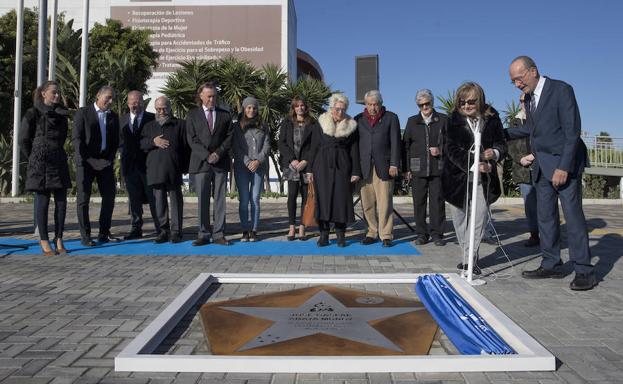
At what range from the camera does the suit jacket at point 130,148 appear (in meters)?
7.12

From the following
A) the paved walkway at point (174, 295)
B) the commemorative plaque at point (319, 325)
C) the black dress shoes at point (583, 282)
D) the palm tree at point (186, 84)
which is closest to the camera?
the paved walkway at point (174, 295)

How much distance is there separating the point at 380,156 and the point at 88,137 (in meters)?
3.65

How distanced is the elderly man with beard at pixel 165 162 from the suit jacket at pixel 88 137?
44cm

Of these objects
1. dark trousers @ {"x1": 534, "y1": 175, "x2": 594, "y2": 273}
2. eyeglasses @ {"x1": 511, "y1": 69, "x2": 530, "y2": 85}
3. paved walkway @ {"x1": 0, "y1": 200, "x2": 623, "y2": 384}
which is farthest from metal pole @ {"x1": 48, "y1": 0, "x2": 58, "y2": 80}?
dark trousers @ {"x1": 534, "y1": 175, "x2": 594, "y2": 273}

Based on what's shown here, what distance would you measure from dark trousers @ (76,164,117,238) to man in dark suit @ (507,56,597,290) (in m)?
5.00

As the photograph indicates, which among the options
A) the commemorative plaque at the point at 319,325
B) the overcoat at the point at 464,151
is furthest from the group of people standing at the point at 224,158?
the commemorative plaque at the point at 319,325

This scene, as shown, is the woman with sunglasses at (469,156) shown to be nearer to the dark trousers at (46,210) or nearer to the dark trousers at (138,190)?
the dark trousers at (138,190)

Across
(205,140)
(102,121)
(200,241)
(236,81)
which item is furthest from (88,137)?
(236,81)

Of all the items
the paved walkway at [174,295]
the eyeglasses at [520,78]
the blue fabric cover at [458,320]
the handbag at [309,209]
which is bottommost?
the paved walkway at [174,295]

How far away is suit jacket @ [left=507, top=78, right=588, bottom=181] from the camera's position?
4.29 m

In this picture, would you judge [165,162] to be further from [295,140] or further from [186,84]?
[186,84]

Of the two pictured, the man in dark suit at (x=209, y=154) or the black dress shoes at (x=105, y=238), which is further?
the black dress shoes at (x=105, y=238)

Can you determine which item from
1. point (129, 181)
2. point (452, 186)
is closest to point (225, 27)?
point (129, 181)

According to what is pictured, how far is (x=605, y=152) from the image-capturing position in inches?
820
